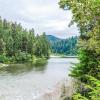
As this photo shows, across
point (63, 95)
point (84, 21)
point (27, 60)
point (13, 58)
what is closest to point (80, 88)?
point (63, 95)

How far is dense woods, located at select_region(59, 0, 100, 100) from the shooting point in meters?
19.3

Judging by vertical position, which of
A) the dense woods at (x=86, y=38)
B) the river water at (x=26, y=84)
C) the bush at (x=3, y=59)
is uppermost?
the dense woods at (x=86, y=38)

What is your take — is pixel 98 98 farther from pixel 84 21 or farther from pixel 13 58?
pixel 13 58

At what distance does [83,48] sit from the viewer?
22938 millimetres

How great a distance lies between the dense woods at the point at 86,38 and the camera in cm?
1933

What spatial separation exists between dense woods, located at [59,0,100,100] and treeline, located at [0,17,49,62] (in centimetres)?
8155

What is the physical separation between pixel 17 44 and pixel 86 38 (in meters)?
99.8

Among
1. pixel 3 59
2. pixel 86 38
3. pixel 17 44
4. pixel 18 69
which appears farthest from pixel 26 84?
pixel 17 44

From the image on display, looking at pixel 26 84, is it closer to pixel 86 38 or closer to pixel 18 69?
pixel 86 38

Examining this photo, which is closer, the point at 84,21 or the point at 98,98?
the point at 98,98

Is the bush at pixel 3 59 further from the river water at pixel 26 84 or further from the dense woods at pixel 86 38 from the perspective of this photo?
the dense woods at pixel 86 38

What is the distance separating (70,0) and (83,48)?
3.63m

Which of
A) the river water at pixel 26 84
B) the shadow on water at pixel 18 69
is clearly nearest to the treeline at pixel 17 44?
the shadow on water at pixel 18 69

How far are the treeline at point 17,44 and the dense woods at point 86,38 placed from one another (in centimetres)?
8155
